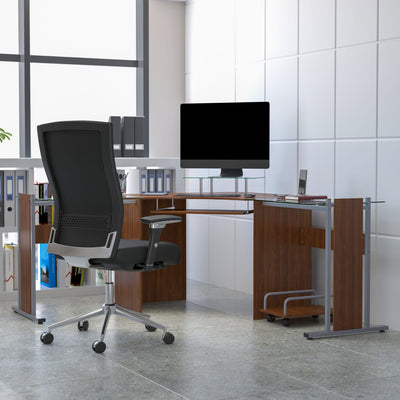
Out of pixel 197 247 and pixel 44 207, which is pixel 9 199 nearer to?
pixel 44 207

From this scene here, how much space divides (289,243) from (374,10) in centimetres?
→ 174

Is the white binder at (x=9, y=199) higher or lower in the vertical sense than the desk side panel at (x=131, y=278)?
higher

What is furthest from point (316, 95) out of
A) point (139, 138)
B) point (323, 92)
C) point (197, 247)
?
point (197, 247)

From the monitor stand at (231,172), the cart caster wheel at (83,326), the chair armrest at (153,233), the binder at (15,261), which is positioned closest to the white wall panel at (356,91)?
the monitor stand at (231,172)

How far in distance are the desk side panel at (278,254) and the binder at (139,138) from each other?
5.86 ft

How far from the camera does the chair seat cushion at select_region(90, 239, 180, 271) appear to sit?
4641 mm

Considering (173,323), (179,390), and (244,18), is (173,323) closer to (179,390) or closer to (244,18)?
(179,390)

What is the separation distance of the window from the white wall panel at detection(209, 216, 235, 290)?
101 centimetres

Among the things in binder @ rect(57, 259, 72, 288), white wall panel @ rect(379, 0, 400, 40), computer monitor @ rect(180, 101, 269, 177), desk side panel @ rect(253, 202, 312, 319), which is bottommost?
binder @ rect(57, 259, 72, 288)

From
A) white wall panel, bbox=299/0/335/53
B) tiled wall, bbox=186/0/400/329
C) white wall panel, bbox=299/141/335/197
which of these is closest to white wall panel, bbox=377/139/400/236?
tiled wall, bbox=186/0/400/329

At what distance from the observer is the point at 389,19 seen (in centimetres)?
520

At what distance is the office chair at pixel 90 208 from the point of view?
451cm

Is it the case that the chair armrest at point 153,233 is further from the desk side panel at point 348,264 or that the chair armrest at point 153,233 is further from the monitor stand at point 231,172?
the monitor stand at point 231,172

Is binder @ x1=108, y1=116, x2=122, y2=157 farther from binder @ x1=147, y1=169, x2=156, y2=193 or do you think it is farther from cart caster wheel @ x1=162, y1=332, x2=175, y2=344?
cart caster wheel @ x1=162, y1=332, x2=175, y2=344
